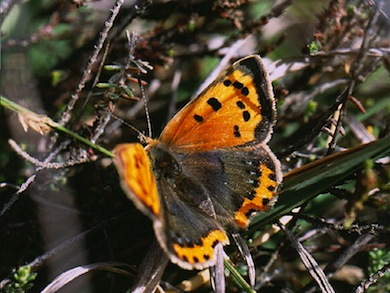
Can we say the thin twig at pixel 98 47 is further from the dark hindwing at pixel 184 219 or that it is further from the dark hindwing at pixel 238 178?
the dark hindwing at pixel 238 178

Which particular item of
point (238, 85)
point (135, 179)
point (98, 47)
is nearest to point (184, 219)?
point (135, 179)

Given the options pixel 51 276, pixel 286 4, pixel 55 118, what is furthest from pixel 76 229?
pixel 286 4

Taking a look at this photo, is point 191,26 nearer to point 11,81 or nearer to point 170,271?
point 11,81

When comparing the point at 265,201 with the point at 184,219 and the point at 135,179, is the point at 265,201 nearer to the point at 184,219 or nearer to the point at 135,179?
the point at 184,219

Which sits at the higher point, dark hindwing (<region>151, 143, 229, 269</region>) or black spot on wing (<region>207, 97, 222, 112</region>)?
black spot on wing (<region>207, 97, 222, 112</region>)

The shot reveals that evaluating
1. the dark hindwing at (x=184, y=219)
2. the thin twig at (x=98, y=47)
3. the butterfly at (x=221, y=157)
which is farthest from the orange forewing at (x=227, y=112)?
the thin twig at (x=98, y=47)

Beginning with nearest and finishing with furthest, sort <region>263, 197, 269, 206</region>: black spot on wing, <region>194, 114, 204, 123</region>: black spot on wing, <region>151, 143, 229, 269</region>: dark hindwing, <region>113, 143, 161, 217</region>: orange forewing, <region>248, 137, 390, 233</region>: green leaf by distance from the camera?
1. <region>113, 143, 161, 217</region>: orange forewing
2. <region>151, 143, 229, 269</region>: dark hindwing
3. <region>248, 137, 390, 233</region>: green leaf
4. <region>263, 197, 269, 206</region>: black spot on wing
5. <region>194, 114, 204, 123</region>: black spot on wing

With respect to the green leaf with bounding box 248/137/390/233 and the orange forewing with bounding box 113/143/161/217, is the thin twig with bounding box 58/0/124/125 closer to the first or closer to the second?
the orange forewing with bounding box 113/143/161/217

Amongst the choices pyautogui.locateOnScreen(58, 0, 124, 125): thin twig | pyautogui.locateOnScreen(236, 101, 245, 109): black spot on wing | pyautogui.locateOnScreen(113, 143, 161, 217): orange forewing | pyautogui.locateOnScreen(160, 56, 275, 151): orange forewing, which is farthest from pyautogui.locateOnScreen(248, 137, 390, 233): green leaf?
pyautogui.locateOnScreen(58, 0, 124, 125): thin twig
